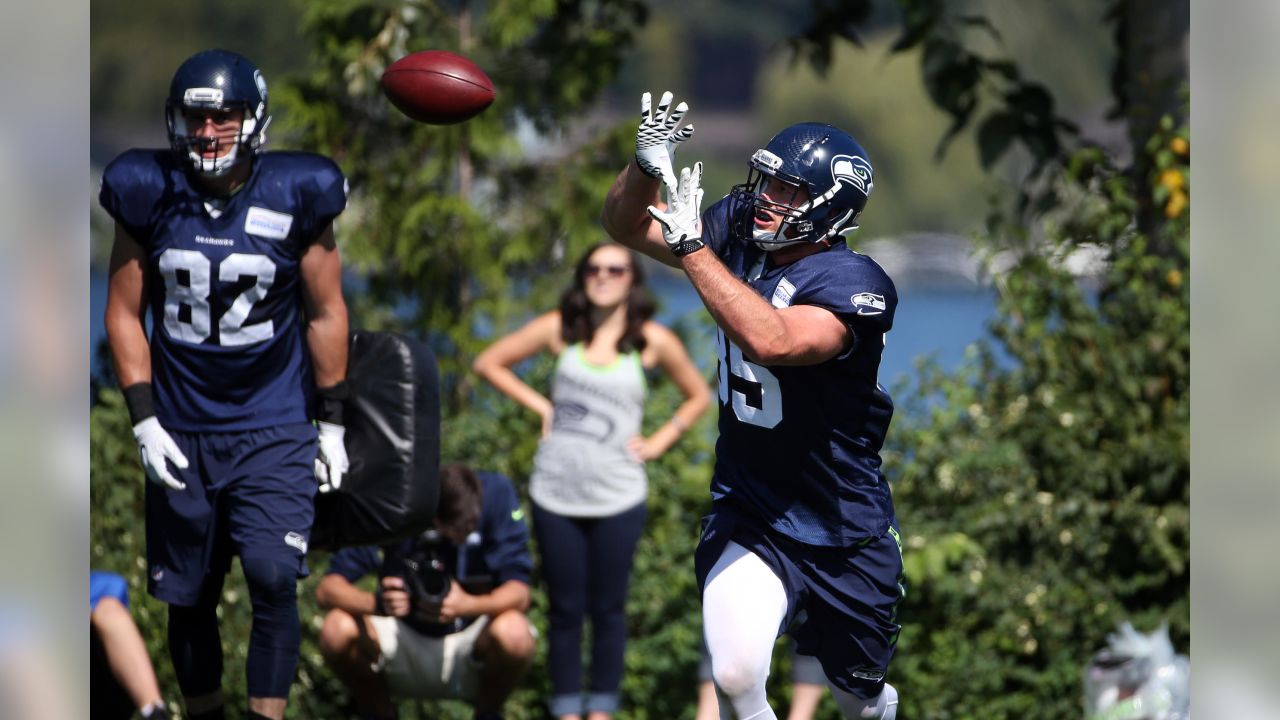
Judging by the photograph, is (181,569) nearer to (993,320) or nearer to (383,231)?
(383,231)

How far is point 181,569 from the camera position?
434 cm

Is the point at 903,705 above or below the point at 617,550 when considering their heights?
below

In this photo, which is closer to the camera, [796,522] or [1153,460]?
[796,522]

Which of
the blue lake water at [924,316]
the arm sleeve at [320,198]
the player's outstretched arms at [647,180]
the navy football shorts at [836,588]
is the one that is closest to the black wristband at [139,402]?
the arm sleeve at [320,198]

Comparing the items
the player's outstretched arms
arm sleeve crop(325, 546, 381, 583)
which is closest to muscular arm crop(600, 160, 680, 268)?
the player's outstretched arms

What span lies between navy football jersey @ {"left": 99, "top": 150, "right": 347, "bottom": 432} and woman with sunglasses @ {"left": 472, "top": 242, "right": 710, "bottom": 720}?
1.52 metres

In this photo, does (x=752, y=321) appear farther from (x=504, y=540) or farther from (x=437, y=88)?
(x=504, y=540)

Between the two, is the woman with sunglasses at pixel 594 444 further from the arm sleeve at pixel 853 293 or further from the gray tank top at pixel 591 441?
the arm sleeve at pixel 853 293

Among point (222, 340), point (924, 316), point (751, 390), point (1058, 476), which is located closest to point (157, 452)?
point (222, 340)

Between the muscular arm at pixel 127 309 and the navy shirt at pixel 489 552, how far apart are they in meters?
1.31

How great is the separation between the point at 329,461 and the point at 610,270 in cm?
177

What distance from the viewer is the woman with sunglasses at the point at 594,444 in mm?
5664
